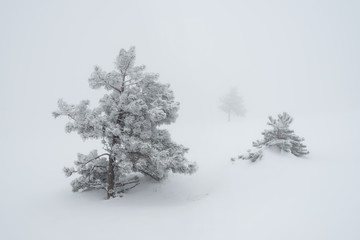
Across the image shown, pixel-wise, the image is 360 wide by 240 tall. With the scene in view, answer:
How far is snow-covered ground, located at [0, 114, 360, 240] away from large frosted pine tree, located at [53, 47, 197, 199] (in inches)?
53.9

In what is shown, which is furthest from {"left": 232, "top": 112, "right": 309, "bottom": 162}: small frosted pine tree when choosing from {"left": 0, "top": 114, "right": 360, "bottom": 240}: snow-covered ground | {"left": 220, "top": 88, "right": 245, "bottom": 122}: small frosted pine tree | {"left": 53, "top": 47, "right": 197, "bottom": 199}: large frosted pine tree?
{"left": 220, "top": 88, "right": 245, "bottom": 122}: small frosted pine tree

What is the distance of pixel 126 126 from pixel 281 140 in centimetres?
740

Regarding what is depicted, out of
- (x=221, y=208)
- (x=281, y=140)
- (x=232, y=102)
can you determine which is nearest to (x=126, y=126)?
(x=221, y=208)

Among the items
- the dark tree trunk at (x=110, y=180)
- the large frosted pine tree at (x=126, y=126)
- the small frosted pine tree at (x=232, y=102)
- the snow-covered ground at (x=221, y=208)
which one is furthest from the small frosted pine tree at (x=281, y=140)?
the small frosted pine tree at (x=232, y=102)

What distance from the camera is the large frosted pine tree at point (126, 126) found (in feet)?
30.1

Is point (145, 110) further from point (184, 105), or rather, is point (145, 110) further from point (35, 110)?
point (184, 105)

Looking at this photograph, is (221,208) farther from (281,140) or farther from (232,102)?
(232,102)

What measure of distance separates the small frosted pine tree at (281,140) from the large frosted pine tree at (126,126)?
131 inches

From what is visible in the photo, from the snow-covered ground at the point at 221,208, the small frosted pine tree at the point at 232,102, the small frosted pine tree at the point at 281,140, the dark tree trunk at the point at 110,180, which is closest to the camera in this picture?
the snow-covered ground at the point at 221,208

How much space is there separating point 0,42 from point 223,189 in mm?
186048

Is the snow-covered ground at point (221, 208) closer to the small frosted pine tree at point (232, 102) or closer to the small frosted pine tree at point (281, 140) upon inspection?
the small frosted pine tree at point (281, 140)

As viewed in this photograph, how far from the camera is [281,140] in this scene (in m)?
10.6

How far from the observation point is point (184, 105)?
99.4 meters

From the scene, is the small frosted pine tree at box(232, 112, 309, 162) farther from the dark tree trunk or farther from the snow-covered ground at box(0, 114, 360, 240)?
the dark tree trunk
